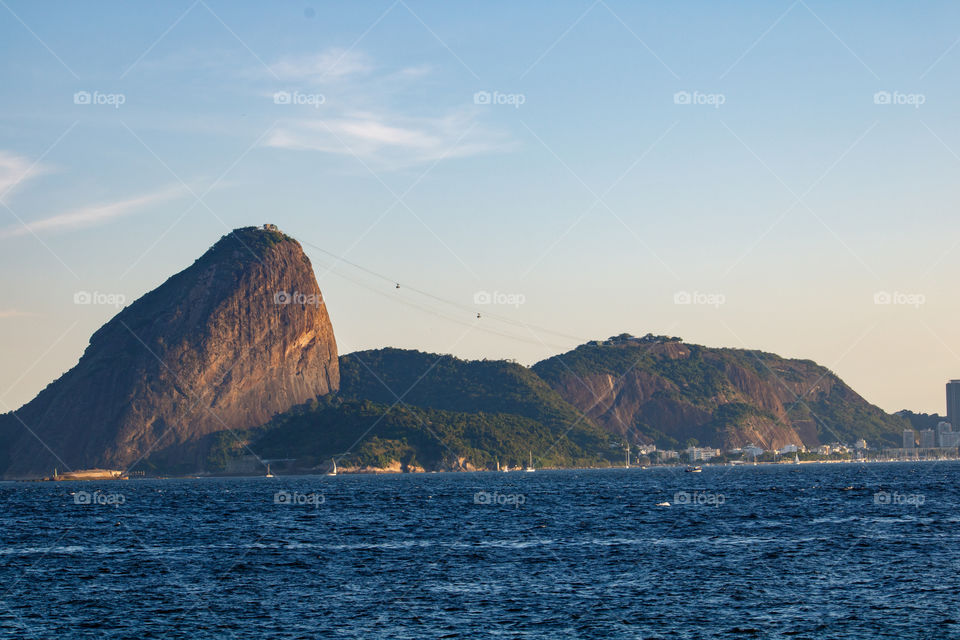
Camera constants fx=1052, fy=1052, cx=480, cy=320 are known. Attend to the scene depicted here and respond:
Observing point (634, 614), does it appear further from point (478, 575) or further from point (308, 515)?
point (308, 515)

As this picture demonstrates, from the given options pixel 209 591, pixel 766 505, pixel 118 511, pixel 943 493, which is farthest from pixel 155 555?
pixel 943 493

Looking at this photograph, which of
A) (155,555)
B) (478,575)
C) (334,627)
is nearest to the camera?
(334,627)

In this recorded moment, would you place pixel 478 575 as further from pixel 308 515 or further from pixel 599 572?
pixel 308 515

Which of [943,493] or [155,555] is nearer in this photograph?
[155,555]

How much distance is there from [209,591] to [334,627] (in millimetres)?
12359

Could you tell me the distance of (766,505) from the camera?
381ft

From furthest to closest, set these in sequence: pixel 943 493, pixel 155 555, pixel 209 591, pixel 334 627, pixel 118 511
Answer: pixel 943 493 → pixel 118 511 → pixel 155 555 → pixel 209 591 → pixel 334 627

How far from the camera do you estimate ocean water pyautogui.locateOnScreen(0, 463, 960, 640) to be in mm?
44844

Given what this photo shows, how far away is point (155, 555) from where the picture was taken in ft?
234

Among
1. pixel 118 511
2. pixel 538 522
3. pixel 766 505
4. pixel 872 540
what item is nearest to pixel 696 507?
pixel 766 505

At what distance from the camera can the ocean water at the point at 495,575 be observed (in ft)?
147

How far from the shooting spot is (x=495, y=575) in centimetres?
5884

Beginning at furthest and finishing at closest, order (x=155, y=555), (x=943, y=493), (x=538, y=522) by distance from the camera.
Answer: (x=943, y=493), (x=538, y=522), (x=155, y=555)

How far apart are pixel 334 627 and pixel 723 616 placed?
16.9 m
